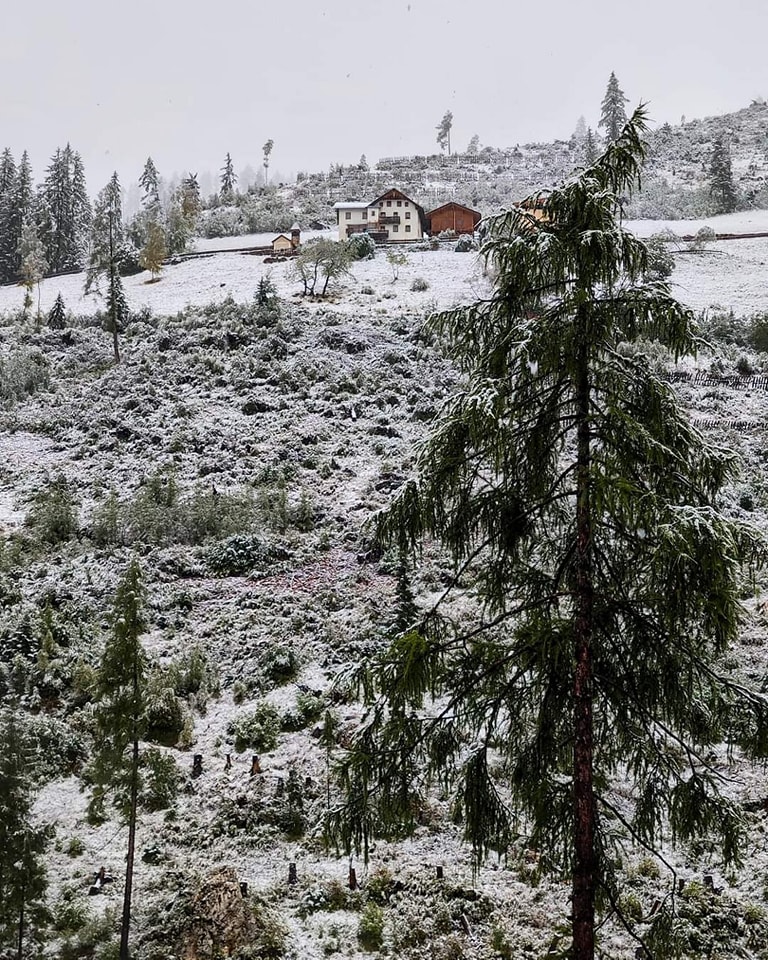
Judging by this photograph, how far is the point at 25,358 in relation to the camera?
4269 centimetres

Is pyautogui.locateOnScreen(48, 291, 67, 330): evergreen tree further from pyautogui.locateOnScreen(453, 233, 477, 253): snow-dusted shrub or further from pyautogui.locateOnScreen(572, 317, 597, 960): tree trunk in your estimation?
pyautogui.locateOnScreen(572, 317, 597, 960): tree trunk

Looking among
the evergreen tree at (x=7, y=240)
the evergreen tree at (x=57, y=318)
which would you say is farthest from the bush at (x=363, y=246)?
the evergreen tree at (x=7, y=240)

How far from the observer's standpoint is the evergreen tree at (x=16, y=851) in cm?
1148

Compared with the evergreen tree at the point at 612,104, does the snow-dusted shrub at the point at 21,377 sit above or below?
below

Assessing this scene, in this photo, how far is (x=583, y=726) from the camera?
529 cm

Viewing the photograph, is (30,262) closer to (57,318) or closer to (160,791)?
(57,318)

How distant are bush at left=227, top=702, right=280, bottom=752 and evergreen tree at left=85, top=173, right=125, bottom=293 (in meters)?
42.2

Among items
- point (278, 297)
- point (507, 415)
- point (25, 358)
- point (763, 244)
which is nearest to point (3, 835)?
point (507, 415)

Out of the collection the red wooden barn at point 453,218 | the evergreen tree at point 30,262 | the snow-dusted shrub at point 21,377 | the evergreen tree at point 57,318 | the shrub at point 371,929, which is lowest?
the shrub at point 371,929

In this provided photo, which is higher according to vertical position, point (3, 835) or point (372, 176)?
point (372, 176)

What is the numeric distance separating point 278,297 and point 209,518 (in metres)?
26.3

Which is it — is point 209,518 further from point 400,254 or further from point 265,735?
point 400,254

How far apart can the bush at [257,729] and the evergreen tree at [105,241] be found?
1661 inches

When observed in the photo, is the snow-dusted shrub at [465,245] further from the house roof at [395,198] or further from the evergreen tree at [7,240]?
the evergreen tree at [7,240]
